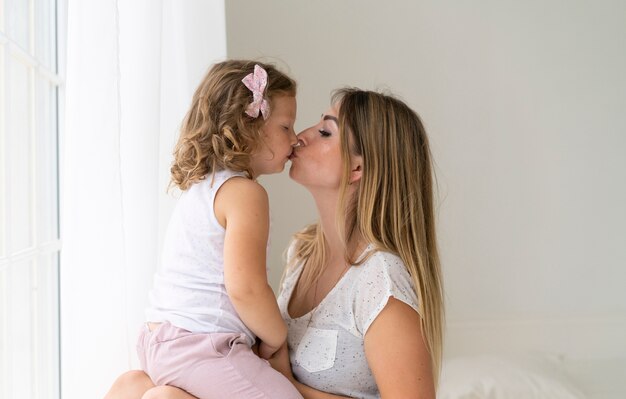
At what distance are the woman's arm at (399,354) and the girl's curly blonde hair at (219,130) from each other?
0.42 metres

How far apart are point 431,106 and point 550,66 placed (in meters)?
0.63

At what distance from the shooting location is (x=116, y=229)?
1.33 meters

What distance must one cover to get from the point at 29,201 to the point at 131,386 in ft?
1.49

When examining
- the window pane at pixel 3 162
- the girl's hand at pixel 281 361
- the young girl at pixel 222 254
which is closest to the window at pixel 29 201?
the window pane at pixel 3 162

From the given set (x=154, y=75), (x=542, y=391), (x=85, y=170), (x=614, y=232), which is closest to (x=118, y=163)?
(x=85, y=170)

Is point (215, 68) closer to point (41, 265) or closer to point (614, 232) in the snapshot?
point (41, 265)

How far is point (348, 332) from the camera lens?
1.54 m

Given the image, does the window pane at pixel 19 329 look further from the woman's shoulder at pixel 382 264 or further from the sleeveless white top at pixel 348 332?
the woman's shoulder at pixel 382 264

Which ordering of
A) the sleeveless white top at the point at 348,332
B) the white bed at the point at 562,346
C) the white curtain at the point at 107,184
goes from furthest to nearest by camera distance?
the white bed at the point at 562,346 → the sleeveless white top at the point at 348,332 → the white curtain at the point at 107,184

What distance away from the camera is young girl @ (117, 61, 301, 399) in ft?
4.42

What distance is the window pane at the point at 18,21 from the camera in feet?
4.41

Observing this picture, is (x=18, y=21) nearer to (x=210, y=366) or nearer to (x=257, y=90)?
(x=257, y=90)

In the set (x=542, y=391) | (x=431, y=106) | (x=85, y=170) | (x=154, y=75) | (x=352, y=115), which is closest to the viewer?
(x=85, y=170)

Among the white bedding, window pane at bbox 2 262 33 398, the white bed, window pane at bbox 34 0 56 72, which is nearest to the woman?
window pane at bbox 2 262 33 398
